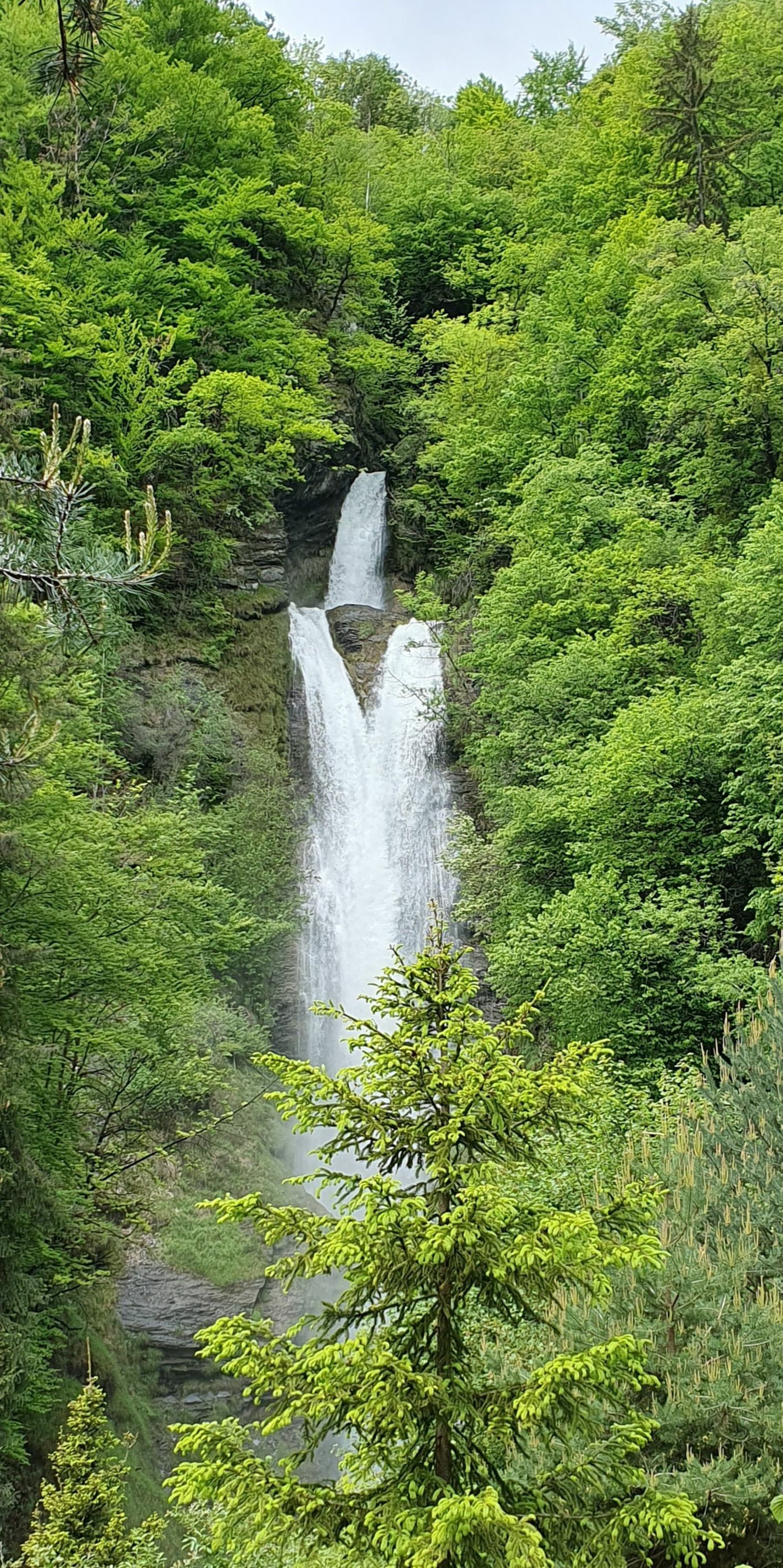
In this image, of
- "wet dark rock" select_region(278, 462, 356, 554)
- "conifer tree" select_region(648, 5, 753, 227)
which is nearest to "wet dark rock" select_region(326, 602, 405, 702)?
"wet dark rock" select_region(278, 462, 356, 554)

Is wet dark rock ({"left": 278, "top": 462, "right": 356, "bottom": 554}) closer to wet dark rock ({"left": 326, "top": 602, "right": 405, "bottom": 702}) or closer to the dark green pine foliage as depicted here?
wet dark rock ({"left": 326, "top": 602, "right": 405, "bottom": 702})

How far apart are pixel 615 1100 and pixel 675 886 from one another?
3.67 metres

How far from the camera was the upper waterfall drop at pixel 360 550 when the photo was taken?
23969 mm

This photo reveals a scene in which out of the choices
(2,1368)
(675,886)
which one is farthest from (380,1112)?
(675,886)

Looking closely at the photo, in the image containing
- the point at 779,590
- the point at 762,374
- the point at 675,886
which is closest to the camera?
the point at 779,590

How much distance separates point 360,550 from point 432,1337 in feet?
72.4

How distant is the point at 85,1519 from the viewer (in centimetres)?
650

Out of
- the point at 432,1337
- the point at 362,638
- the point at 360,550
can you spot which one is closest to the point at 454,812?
the point at 362,638

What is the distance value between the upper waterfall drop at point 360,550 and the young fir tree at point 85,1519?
731 inches

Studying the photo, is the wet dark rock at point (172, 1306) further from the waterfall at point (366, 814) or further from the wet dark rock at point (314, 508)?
the wet dark rock at point (314, 508)

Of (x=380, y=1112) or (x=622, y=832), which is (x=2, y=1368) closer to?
(x=380, y=1112)

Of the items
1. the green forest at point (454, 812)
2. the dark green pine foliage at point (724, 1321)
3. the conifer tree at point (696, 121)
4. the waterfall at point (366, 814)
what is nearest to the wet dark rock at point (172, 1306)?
the green forest at point (454, 812)

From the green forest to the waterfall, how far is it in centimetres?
65

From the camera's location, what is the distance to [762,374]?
15.4 meters
